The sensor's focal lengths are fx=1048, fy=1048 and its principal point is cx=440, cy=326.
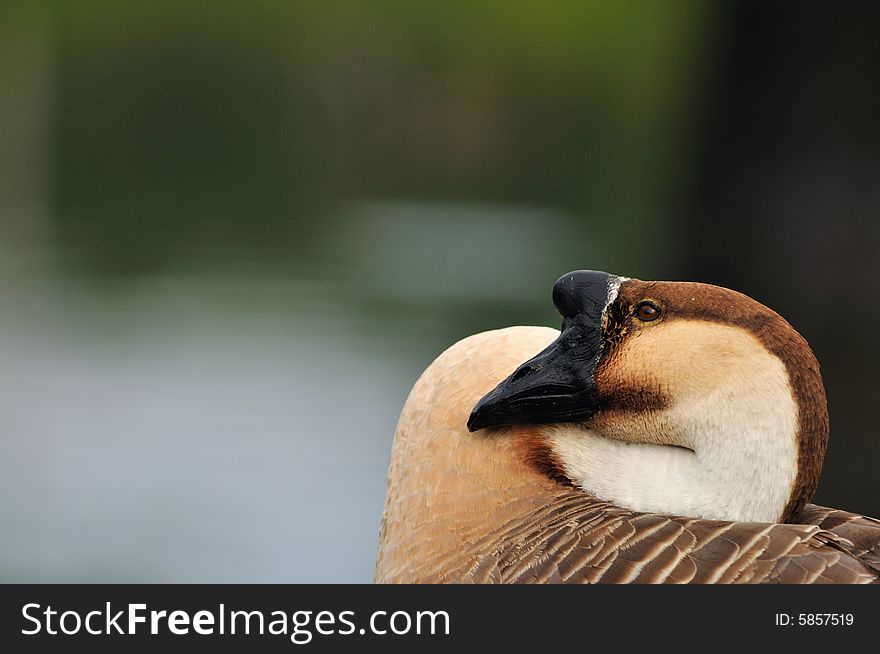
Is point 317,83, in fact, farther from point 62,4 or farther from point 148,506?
point 148,506

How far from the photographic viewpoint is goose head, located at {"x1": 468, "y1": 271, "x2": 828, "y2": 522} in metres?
1.21

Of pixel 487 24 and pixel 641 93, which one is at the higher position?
pixel 487 24

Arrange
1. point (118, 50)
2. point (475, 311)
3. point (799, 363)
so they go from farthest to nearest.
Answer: point (118, 50) → point (475, 311) → point (799, 363)

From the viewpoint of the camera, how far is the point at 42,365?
4.50 meters

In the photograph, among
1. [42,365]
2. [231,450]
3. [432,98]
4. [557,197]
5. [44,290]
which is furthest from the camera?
[432,98]

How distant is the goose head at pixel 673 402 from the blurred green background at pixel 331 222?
1532 mm

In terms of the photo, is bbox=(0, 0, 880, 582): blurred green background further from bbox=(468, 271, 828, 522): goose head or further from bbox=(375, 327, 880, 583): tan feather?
bbox=(468, 271, 828, 522): goose head

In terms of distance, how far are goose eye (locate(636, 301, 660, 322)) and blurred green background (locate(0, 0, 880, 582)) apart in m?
1.65

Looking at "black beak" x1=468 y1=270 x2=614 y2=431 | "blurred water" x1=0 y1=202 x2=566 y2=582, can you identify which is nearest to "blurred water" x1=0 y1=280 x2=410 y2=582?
"blurred water" x1=0 y1=202 x2=566 y2=582

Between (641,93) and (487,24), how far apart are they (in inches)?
91.4

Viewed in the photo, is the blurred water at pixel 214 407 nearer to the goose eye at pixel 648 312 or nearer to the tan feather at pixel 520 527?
the tan feather at pixel 520 527

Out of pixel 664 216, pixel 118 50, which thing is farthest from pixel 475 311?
pixel 118 50

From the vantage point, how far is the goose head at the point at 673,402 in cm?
121

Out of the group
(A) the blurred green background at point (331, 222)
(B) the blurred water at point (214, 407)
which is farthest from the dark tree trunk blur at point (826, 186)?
(B) the blurred water at point (214, 407)
